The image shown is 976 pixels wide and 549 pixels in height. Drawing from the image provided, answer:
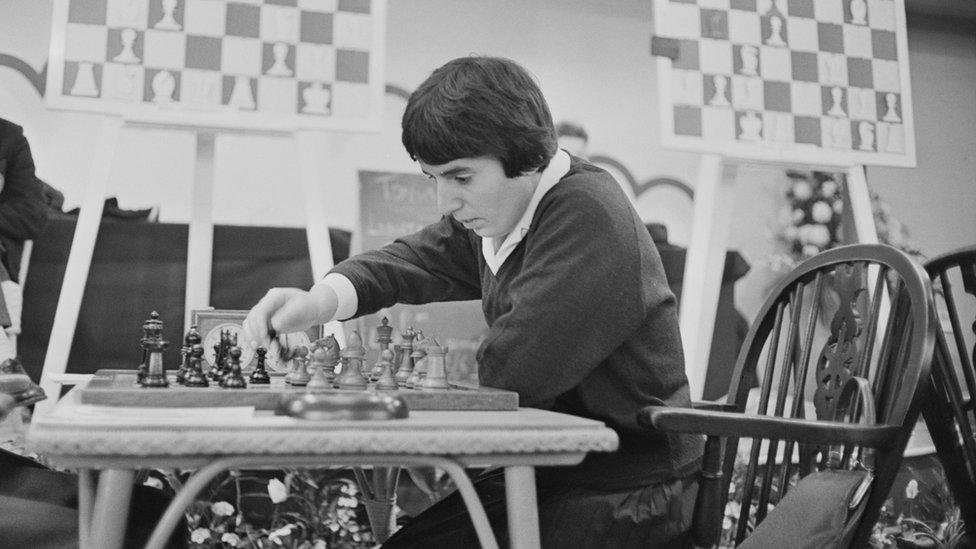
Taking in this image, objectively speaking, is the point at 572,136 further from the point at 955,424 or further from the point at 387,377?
the point at 387,377

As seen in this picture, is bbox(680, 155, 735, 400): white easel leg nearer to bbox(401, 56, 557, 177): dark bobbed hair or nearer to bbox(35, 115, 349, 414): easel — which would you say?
bbox(35, 115, 349, 414): easel

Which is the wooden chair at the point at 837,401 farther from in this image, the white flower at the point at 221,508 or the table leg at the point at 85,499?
the white flower at the point at 221,508

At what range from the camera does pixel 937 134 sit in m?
5.37

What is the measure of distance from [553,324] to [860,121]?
2215 millimetres

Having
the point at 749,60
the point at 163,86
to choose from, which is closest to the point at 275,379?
the point at 163,86

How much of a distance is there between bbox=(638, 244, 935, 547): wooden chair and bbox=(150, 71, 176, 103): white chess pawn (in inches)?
66.5

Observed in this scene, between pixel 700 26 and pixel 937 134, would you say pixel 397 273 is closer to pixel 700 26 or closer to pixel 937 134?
pixel 700 26

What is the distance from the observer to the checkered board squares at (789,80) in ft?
9.34

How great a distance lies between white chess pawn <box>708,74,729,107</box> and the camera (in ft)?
9.39

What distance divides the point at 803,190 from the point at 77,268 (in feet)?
13.2

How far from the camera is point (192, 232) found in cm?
258

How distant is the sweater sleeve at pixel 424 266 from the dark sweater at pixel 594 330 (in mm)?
269

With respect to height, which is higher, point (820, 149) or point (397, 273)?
point (820, 149)

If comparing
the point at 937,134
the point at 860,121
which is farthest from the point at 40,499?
the point at 937,134
